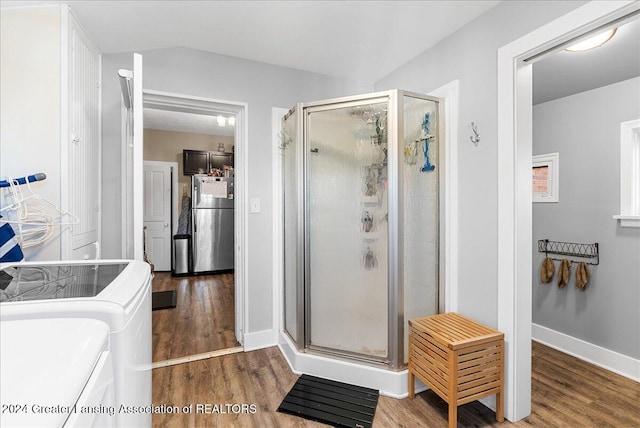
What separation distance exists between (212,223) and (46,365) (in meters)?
4.97

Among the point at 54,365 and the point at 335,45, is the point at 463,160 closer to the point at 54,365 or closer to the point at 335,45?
the point at 335,45

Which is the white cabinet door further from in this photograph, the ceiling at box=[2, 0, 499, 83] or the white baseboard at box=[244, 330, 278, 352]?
the white baseboard at box=[244, 330, 278, 352]

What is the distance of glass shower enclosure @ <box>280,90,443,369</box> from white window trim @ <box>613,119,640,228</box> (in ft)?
4.83

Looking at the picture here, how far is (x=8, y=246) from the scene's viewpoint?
52.7 inches

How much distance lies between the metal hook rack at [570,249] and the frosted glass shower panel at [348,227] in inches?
72.6

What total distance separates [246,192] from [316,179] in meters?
0.66

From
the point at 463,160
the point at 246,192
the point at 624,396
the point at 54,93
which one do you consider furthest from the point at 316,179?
the point at 624,396

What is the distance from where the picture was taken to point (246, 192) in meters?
2.50

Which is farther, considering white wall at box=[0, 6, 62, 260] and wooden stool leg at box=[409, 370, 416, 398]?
wooden stool leg at box=[409, 370, 416, 398]

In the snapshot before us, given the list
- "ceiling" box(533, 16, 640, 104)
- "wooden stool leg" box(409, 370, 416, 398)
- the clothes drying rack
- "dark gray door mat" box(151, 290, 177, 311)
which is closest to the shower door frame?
"wooden stool leg" box(409, 370, 416, 398)

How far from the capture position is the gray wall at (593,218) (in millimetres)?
2240

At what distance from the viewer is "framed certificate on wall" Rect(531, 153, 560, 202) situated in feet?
8.95

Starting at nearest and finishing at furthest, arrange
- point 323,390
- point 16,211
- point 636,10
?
point 636,10 → point 16,211 → point 323,390

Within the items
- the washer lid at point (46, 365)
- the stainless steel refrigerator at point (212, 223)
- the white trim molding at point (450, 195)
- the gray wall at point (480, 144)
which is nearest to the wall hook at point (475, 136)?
the gray wall at point (480, 144)
